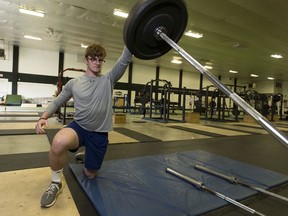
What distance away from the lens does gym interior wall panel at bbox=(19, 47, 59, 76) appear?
10.5 meters

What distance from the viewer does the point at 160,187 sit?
5.50 ft

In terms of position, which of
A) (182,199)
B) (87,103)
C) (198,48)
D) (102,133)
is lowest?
(182,199)

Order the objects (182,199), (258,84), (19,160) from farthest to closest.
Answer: (258,84), (19,160), (182,199)

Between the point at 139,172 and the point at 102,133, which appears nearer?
the point at 102,133

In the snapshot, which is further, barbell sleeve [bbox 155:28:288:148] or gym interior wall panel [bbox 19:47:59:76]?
gym interior wall panel [bbox 19:47:59:76]

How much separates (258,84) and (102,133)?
19638mm

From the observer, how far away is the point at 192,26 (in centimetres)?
638

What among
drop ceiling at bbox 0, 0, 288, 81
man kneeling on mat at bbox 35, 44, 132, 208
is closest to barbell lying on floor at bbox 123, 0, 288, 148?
man kneeling on mat at bbox 35, 44, 132, 208

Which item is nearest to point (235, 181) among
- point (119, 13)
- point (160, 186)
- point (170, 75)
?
point (160, 186)

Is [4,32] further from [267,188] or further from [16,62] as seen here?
[267,188]

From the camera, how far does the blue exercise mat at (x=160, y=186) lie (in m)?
1.36

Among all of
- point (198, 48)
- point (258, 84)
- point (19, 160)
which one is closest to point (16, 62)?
point (198, 48)

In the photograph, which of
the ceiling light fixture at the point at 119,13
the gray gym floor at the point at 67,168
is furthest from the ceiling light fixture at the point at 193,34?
the gray gym floor at the point at 67,168

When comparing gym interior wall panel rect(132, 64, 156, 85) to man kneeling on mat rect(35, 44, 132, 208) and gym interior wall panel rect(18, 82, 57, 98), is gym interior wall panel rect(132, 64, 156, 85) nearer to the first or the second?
gym interior wall panel rect(18, 82, 57, 98)
